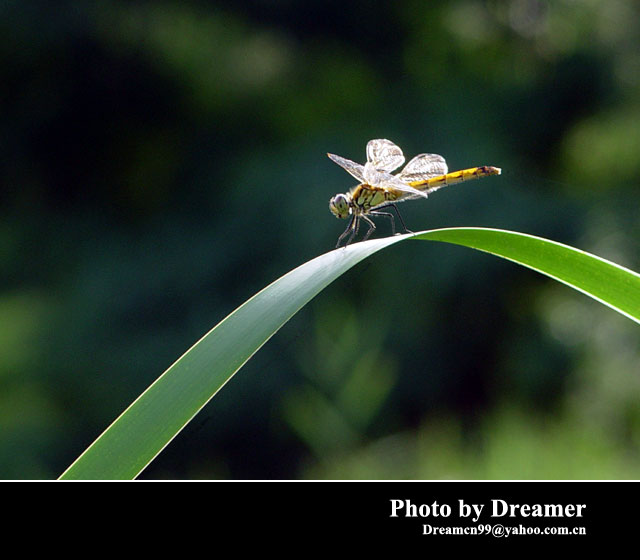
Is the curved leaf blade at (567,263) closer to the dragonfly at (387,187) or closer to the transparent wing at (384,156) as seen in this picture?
the dragonfly at (387,187)

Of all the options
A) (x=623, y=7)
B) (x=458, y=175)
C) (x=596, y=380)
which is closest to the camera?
(x=458, y=175)

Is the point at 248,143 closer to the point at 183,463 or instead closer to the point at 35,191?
the point at 35,191

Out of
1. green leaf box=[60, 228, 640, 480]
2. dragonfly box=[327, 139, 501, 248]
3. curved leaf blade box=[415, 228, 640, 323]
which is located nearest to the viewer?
green leaf box=[60, 228, 640, 480]

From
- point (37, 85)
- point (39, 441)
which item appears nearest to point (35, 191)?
point (37, 85)

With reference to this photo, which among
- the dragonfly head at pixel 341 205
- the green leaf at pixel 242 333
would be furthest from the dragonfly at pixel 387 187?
the green leaf at pixel 242 333

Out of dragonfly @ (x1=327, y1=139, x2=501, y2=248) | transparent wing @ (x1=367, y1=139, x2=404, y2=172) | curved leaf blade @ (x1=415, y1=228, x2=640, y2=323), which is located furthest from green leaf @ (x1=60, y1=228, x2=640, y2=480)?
transparent wing @ (x1=367, y1=139, x2=404, y2=172)

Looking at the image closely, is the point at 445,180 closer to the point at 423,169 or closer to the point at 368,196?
the point at 423,169

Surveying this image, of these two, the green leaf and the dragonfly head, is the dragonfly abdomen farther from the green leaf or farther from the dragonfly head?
the green leaf
